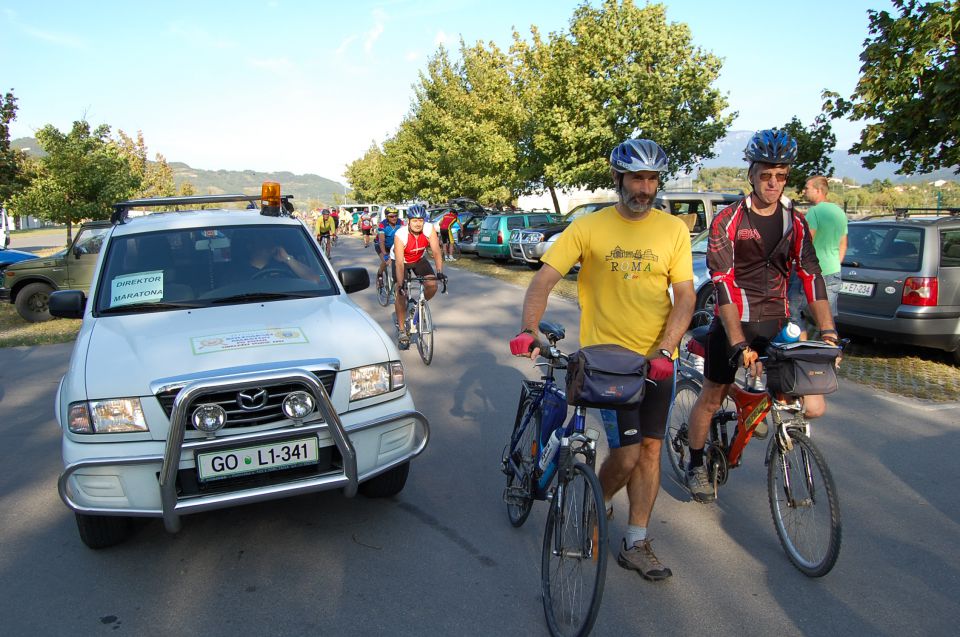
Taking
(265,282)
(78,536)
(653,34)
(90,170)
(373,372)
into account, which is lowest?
(78,536)

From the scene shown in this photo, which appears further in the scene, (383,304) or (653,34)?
(653,34)

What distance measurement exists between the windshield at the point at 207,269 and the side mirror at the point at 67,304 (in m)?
0.18

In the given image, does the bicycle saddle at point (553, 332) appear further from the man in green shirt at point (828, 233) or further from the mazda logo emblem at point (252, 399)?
the man in green shirt at point (828, 233)

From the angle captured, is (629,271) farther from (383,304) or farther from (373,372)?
(383,304)

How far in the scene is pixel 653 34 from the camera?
2425 cm

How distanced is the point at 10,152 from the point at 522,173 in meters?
17.0

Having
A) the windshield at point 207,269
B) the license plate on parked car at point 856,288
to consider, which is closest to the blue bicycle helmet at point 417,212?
the windshield at point 207,269

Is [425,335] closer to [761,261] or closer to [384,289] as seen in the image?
[761,261]

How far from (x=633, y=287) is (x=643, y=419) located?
24.2 inches

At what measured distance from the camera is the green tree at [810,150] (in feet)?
48.9

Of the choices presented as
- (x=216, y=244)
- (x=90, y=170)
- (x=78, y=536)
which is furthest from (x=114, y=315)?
(x=90, y=170)

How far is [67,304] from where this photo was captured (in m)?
4.91

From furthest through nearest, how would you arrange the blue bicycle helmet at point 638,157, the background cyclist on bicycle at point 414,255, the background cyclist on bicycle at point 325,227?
1. the background cyclist on bicycle at point 325,227
2. the background cyclist on bicycle at point 414,255
3. the blue bicycle helmet at point 638,157

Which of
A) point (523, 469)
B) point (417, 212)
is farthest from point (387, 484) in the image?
point (417, 212)
